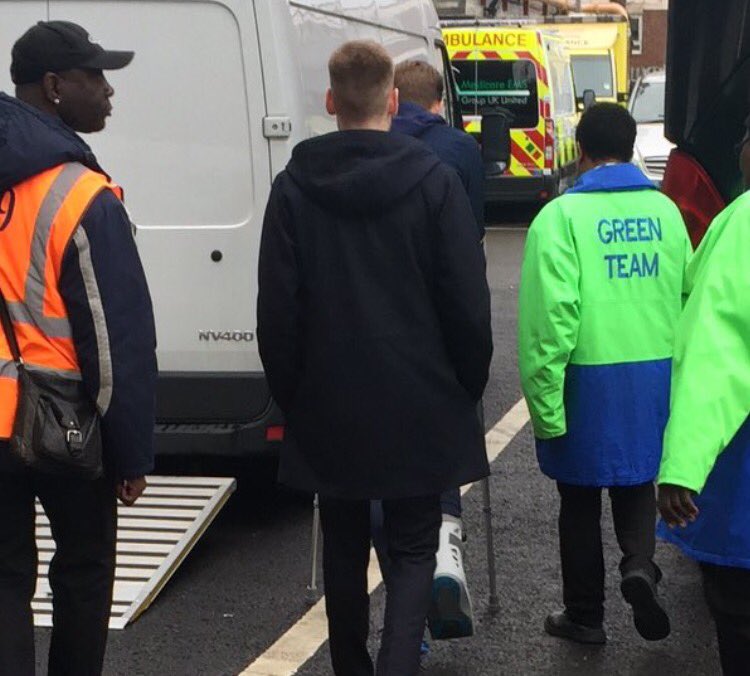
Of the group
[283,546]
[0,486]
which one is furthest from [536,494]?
[0,486]

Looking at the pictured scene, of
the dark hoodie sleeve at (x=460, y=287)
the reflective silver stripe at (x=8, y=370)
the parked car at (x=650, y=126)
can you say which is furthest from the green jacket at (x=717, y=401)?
the parked car at (x=650, y=126)

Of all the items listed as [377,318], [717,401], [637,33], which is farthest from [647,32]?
[717,401]

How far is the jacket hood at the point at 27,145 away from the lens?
12.5 ft

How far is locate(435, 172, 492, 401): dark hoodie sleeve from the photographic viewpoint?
407 cm

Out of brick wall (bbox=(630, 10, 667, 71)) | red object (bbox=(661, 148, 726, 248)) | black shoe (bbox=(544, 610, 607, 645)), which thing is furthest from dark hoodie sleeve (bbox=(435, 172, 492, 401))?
brick wall (bbox=(630, 10, 667, 71))

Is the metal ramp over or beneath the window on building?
over

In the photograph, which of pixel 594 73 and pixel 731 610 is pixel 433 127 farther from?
pixel 594 73

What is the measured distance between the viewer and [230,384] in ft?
20.7

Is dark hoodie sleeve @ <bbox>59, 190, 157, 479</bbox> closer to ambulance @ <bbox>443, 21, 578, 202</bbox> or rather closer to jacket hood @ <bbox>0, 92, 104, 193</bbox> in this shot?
jacket hood @ <bbox>0, 92, 104, 193</bbox>

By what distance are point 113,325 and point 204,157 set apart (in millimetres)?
2465

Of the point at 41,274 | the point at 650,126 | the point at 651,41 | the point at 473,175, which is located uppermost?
the point at 41,274

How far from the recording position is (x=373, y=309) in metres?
4.08

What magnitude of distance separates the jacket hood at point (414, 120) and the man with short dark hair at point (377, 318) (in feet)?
5.82

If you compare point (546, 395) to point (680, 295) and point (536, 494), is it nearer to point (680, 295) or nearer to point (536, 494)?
point (680, 295)
